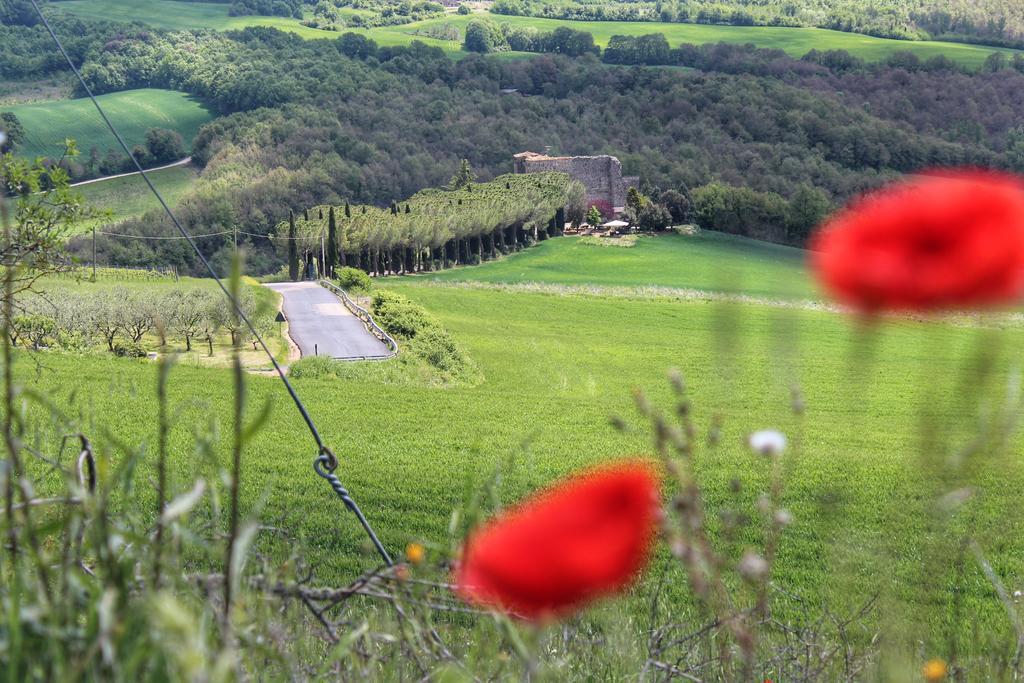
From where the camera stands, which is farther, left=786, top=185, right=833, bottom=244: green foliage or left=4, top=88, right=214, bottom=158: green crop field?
left=4, top=88, right=214, bottom=158: green crop field

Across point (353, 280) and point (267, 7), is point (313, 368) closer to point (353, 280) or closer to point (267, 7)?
point (353, 280)

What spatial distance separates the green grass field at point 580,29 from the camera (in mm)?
40781

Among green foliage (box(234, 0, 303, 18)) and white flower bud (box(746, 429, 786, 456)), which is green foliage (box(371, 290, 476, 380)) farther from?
green foliage (box(234, 0, 303, 18))

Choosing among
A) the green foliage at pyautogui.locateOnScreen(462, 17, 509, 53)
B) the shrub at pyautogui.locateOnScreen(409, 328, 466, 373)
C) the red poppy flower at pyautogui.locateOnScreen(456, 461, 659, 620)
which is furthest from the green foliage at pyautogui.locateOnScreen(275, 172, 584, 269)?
the green foliage at pyautogui.locateOnScreen(462, 17, 509, 53)

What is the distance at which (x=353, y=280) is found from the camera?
21594 millimetres

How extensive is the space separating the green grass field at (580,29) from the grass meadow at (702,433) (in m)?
24.9

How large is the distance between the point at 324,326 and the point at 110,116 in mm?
12172

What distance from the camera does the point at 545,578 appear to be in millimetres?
414

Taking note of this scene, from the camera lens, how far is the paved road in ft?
54.9

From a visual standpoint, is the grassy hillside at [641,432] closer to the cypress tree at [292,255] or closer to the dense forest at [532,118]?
the cypress tree at [292,255]

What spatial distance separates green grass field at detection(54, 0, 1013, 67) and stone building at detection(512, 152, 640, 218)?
13.7 m

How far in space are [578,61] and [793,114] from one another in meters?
18.7

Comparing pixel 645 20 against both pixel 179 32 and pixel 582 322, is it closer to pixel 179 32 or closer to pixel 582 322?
pixel 179 32

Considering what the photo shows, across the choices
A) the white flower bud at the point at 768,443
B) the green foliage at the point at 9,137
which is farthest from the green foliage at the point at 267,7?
the white flower bud at the point at 768,443
